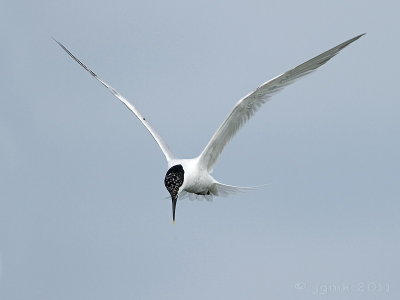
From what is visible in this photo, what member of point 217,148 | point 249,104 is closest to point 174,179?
point 217,148

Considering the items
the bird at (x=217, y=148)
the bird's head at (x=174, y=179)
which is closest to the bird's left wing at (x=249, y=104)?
the bird at (x=217, y=148)

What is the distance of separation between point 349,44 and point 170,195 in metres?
4.27

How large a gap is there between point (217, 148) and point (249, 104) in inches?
50.1

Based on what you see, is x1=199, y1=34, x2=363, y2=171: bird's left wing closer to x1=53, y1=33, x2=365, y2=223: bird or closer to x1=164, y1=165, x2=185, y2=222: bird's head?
x1=53, y1=33, x2=365, y2=223: bird

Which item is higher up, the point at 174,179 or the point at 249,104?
the point at 249,104

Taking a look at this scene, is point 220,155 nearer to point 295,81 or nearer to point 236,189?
point 236,189

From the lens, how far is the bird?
59.4ft

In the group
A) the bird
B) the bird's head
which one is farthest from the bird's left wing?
the bird's head

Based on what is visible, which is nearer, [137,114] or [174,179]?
[174,179]

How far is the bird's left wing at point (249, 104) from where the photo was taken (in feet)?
58.3

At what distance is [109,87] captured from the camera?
21938 millimetres

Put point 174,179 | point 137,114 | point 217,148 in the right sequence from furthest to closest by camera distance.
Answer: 1. point 137,114
2. point 217,148
3. point 174,179

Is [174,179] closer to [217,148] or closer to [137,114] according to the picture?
[217,148]

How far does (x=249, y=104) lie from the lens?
18859 mm
